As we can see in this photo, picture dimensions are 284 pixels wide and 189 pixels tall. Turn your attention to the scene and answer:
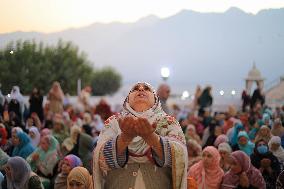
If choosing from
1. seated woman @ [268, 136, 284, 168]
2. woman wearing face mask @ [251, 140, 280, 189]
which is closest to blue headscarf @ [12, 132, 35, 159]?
woman wearing face mask @ [251, 140, 280, 189]

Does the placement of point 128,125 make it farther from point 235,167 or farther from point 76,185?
point 235,167

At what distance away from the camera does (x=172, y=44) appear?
82875 mm

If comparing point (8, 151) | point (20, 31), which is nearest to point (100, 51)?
point (20, 31)

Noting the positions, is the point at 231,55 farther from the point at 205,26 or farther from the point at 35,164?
the point at 35,164

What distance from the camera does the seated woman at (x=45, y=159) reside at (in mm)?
8414

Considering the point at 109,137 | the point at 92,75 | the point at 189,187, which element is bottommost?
the point at 92,75

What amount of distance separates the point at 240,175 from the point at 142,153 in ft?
9.15

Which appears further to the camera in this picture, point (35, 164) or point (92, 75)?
point (92, 75)

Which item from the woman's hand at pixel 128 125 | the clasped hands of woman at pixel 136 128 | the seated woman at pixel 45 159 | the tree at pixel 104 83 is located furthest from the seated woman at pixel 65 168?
the tree at pixel 104 83

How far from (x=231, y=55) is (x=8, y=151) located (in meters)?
65.0

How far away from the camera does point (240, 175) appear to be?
23.1 feet

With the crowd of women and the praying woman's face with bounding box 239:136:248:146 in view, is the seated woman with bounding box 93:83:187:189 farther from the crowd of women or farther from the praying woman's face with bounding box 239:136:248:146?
the praying woman's face with bounding box 239:136:248:146

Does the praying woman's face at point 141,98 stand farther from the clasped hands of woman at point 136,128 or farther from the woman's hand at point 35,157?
the woman's hand at point 35,157

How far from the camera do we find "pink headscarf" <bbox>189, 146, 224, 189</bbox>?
24.0 ft
